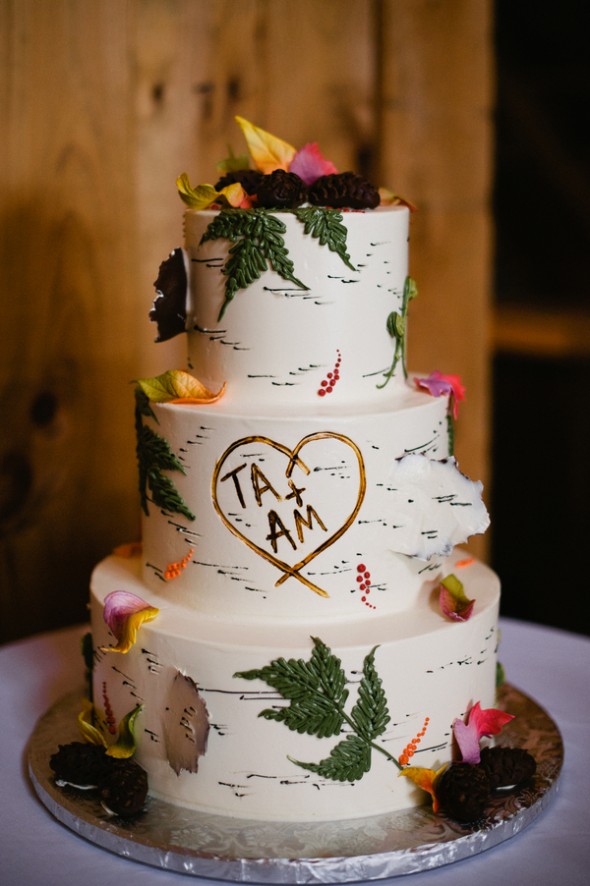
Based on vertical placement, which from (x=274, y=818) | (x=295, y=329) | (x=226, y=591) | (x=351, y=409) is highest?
(x=295, y=329)

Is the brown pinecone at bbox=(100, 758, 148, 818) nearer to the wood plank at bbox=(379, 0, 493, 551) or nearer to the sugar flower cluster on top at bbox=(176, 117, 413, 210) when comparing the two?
the sugar flower cluster on top at bbox=(176, 117, 413, 210)

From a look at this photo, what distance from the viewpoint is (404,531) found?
1.52 m

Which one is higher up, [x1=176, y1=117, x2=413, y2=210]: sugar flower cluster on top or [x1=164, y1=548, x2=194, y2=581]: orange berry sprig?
[x1=176, y1=117, x2=413, y2=210]: sugar flower cluster on top

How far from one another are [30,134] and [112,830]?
4.49ft

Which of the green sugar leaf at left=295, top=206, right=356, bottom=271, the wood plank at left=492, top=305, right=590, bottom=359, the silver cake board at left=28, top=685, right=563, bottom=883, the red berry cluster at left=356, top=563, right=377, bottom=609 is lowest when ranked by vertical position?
the silver cake board at left=28, top=685, right=563, bottom=883

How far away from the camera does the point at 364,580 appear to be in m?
1.51

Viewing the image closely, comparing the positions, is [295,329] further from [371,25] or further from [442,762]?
[371,25]

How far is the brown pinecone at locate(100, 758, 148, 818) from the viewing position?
145 centimetres

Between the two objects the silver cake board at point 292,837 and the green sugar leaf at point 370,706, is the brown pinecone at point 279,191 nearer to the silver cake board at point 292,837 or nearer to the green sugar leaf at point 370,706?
the green sugar leaf at point 370,706

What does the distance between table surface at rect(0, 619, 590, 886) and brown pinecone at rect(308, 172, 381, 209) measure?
89 centimetres

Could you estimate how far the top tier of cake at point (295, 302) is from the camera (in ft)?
4.83

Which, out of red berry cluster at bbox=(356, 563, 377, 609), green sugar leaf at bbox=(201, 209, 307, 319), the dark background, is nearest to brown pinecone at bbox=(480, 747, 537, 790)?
red berry cluster at bbox=(356, 563, 377, 609)

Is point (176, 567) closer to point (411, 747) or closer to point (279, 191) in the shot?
point (411, 747)

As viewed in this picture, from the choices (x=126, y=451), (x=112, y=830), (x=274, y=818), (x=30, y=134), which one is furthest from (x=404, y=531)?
(x=30, y=134)
